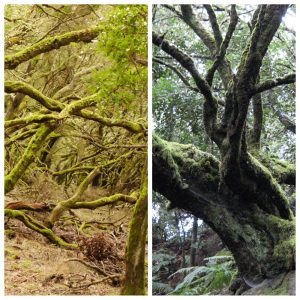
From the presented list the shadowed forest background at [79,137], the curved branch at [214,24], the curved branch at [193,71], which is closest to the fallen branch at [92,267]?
the shadowed forest background at [79,137]

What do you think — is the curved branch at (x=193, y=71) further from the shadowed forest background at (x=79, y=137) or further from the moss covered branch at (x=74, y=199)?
the moss covered branch at (x=74, y=199)

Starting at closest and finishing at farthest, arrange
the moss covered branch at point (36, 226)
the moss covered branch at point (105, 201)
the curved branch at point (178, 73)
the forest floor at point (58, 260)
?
the forest floor at point (58, 260) → the moss covered branch at point (36, 226) → the moss covered branch at point (105, 201) → the curved branch at point (178, 73)

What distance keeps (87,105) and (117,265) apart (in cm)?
136

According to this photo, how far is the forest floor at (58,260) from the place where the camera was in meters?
3.70

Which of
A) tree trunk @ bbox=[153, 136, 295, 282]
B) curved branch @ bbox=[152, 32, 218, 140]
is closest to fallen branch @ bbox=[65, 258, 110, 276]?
tree trunk @ bbox=[153, 136, 295, 282]

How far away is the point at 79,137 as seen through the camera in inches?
156

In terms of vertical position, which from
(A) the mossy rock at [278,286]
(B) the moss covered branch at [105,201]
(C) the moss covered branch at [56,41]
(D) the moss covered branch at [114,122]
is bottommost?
(A) the mossy rock at [278,286]

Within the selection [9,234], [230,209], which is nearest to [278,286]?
[230,209]

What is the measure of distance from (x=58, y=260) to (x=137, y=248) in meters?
0.65

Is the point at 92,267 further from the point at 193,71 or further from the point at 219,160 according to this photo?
the point at 193,71

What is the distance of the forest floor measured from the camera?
370 centimetres

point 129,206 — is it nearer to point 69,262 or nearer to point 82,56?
point 69,262

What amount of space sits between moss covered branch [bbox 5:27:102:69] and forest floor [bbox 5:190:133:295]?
1.35m
